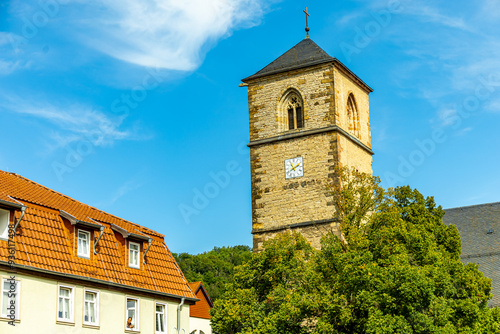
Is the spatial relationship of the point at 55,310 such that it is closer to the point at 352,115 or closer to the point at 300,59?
the point at 300,59

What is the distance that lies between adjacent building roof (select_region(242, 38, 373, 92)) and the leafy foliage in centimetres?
3854

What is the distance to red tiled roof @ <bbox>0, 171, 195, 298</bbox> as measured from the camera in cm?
2294

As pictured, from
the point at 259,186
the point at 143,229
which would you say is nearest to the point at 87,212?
the point at 143,229

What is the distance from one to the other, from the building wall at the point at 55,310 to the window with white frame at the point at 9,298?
160 millimetres

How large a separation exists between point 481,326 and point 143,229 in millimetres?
10956

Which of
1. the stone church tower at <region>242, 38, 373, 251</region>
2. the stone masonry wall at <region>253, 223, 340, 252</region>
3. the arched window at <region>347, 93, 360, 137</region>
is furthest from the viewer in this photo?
the arched window at <region>347, 93, 360, 137</region>

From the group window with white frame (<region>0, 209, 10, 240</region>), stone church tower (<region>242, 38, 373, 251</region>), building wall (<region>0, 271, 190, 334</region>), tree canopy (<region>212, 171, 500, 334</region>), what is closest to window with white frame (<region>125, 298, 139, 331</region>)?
building wall (<region>0, 271, 190, 334</region>)

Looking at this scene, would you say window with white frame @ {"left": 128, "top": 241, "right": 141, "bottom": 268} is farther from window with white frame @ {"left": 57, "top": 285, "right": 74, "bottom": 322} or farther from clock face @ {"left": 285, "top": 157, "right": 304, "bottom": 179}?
clock face @ {"left": 285, "top": 157, "right": 304, "bottom": 179}

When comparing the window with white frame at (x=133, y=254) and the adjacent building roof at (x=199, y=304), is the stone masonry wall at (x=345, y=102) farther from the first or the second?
the adjacent building roof at (x=199, y=304)

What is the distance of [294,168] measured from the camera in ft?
122

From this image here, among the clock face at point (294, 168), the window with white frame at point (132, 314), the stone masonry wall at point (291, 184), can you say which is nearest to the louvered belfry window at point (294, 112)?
the stone masonry wall at point (291, 184)

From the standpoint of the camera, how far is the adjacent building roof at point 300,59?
3812cm

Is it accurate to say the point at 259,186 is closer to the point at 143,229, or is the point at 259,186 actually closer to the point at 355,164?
the point at 355,164

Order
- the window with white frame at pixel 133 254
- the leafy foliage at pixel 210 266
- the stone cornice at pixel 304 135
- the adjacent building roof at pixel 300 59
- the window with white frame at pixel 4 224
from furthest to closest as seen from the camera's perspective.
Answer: the leafy foliage at pixel 210 266 → the adjacent building roof at pixel 300 59 → the stone cornice at pixel 304 135 → the window with white frame at pixel 133 254 → the window with white frame at pixel 4 224
